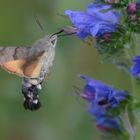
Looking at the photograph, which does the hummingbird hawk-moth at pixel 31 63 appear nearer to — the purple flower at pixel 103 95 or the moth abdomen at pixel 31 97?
the moth abdomen at pixel 31 97

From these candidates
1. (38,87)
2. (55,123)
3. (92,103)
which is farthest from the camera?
(55,123)

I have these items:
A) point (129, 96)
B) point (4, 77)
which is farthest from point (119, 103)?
point (4, 77)

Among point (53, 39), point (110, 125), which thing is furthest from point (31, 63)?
point (110, 125)

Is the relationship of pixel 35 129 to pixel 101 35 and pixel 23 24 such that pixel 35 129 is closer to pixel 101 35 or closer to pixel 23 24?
pixel 23 24

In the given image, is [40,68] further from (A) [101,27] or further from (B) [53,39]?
(A) [101,27]

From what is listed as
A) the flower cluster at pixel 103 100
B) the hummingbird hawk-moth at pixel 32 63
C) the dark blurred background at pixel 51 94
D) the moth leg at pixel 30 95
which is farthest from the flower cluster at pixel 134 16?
the dark blurred background at pixel 51 94

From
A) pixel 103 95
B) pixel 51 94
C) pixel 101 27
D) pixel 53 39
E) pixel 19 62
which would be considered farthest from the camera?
pixel 51 94
